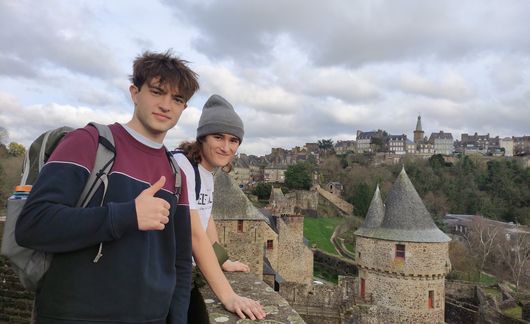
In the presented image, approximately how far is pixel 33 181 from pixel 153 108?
27.7 inches

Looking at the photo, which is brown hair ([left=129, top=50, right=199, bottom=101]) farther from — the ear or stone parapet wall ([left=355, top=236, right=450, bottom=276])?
stone parapet wall ([left=355, top=236, right=450, bottom=276])

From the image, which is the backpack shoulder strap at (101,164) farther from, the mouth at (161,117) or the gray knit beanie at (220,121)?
the gray knit beanie at (220,121)

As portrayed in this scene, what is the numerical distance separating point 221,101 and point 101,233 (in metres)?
1.78

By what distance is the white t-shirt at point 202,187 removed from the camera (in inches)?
110

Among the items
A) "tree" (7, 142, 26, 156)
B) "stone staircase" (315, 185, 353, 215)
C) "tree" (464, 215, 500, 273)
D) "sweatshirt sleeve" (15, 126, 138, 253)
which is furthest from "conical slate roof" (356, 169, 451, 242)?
"tree" (7, 142, 26, 156)

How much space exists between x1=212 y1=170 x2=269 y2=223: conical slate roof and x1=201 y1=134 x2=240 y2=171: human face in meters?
10.6

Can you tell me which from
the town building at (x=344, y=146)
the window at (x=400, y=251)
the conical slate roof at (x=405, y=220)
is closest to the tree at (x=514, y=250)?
the conical slate roof at (x=405, y=220)

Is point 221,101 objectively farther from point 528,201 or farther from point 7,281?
point 528,201

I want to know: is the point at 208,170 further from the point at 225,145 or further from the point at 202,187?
the point at 225,145

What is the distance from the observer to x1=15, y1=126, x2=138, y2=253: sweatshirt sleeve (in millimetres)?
1629

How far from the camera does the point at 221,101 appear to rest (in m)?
3.23

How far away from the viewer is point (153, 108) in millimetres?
2178

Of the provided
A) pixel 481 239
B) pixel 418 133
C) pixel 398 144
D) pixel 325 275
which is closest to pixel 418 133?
pixel 418 133

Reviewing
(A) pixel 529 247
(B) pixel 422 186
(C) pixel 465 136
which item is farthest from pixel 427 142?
(A) pixel 529 247
